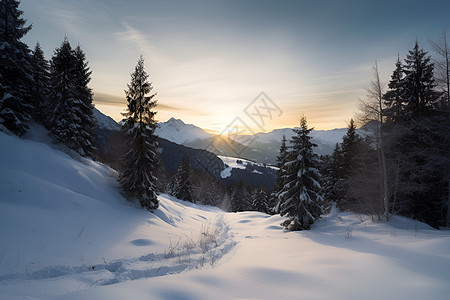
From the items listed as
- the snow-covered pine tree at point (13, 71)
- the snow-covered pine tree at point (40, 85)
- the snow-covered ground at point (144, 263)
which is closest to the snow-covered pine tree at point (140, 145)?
the snow-covered ground at point (144, 263)

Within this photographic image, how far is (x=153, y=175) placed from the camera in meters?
17.8

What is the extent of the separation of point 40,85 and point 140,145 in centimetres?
1769

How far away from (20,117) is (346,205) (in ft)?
106

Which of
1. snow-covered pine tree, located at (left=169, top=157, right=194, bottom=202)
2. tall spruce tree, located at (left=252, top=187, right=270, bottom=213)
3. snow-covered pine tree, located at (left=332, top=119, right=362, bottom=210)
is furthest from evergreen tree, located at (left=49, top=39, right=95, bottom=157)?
tall spruce tree, located at (left=252, top=187, right=270, bottom=213)

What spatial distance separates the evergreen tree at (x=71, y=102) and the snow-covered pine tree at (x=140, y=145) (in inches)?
259

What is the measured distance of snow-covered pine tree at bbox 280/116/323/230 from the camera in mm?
16047

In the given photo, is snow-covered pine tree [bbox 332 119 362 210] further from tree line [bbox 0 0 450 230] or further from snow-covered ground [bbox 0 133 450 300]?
snow-covered ground [bbox 0 133 450 300]

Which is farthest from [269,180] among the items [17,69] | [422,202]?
[17,69]

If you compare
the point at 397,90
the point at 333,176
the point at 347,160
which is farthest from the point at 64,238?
the point at 333,176

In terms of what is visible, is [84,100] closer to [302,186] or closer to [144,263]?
[144,263]

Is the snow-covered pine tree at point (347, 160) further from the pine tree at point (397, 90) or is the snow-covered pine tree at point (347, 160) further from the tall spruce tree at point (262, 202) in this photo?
the tall spruce tree at point (262, 202)

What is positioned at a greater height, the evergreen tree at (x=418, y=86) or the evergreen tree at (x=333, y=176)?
the evergreen tree at (x=418, y=86)

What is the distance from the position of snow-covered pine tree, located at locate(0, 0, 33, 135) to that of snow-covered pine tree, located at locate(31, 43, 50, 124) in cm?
263

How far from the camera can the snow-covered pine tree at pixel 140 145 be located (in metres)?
16.5
